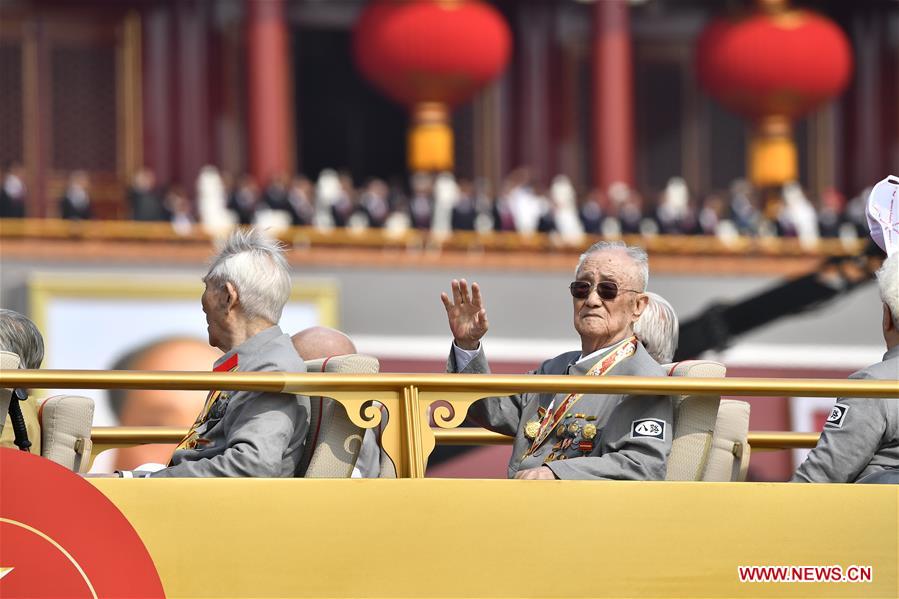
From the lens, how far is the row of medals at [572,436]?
15.4 ft

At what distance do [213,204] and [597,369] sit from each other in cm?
1210

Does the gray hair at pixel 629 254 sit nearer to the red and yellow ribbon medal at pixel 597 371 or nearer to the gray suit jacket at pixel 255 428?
the red and yellow ribbon medal at pixel 597 371

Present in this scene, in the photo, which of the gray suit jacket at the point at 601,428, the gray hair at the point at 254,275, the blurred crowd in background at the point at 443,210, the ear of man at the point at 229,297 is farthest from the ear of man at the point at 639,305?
the blurred crowd in background at the point at 443,210

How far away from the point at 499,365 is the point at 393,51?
13.9ft

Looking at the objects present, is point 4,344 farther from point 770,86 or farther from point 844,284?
point 770,86

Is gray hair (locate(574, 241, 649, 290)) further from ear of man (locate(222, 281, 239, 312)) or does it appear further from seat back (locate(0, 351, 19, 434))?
seat back (locate(0, 351, 19, 434))

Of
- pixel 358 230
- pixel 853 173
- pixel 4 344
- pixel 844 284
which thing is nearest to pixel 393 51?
pixel 358 230

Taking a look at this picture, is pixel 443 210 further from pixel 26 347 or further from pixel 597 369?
pixel 26 347

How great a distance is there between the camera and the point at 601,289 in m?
4.80

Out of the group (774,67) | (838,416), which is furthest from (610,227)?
(838,416)

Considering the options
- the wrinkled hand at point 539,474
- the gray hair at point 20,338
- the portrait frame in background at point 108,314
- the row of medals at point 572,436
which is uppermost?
the gray hair at point 20,338

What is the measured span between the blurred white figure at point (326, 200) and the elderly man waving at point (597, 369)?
→ 10743mm

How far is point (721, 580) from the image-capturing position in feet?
14.7

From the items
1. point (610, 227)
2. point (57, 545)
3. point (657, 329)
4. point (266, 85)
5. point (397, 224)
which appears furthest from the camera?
point (266, 85)
